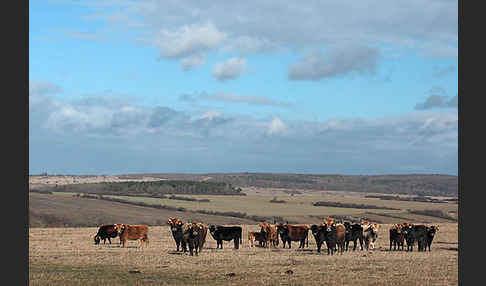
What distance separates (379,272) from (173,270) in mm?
7883

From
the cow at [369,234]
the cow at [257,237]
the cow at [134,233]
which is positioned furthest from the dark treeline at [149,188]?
the cow at [369,234]

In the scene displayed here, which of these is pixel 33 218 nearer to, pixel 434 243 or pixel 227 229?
pixel 227 229

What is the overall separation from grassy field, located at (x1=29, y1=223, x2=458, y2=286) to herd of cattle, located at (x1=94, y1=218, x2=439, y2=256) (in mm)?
923

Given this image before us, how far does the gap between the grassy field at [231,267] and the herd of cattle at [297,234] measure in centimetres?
92

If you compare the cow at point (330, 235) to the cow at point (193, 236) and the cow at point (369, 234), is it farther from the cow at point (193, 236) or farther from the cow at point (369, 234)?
the cow at point (193, 236)

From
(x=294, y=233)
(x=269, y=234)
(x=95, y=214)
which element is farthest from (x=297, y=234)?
(x=95, y=214)

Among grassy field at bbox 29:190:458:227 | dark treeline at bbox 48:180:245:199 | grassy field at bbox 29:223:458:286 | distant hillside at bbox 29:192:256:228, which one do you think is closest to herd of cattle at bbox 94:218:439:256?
grassy field at bbox 29:223:458:286

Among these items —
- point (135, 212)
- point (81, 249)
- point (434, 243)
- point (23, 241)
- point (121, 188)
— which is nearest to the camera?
point (23, 241)

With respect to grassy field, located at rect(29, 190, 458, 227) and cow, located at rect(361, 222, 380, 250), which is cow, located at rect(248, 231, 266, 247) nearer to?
cow, located at rect(361, 222, 380, 250)

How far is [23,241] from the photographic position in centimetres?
1808

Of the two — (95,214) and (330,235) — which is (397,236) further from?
(95,214)

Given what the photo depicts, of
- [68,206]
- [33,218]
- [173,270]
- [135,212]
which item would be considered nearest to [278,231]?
[173,270]

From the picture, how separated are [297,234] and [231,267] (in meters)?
13.9

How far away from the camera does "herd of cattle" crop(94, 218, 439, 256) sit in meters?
34.6
